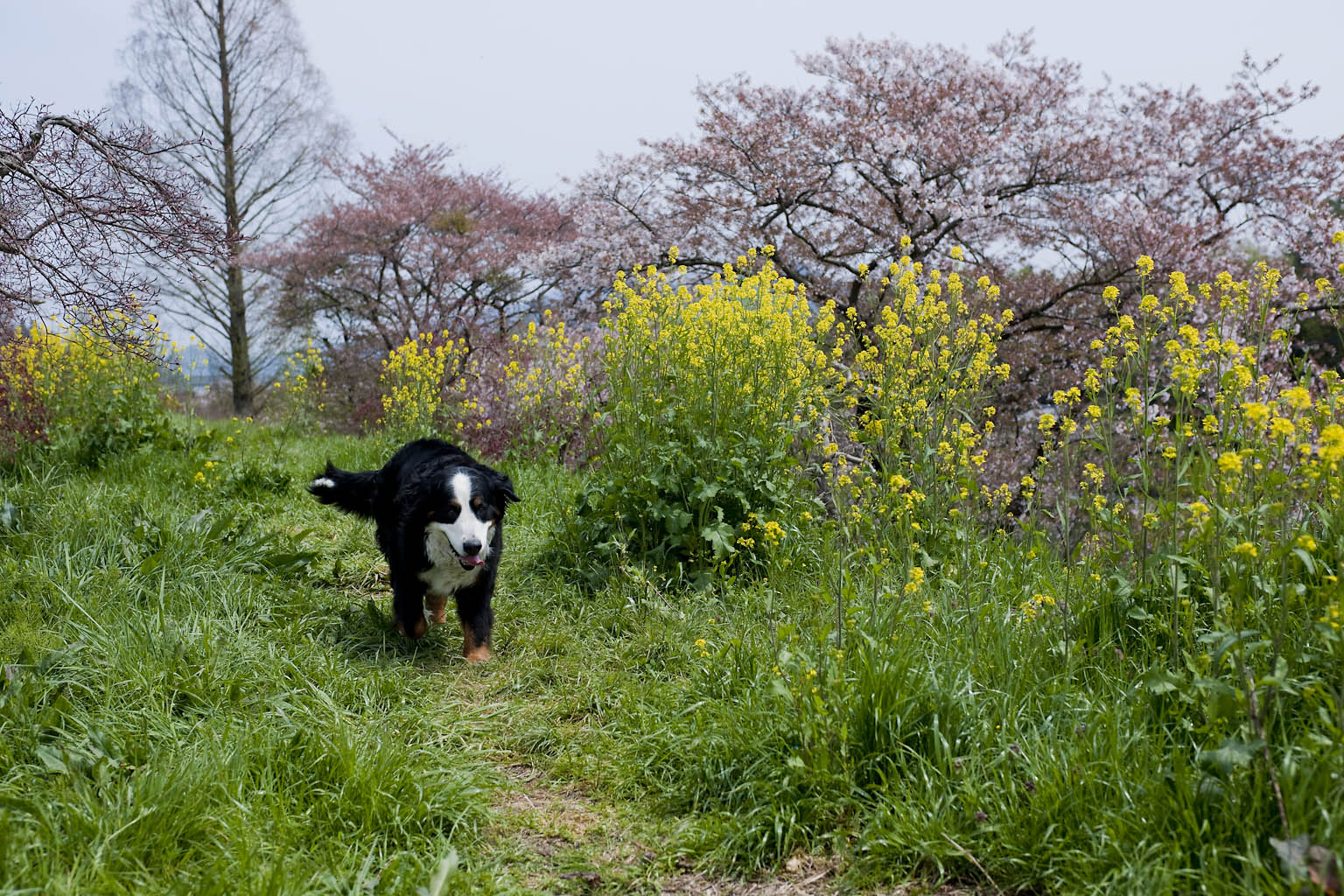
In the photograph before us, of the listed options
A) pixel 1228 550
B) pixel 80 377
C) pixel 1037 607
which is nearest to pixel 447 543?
pixel 1037 607

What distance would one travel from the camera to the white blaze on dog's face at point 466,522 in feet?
11.0

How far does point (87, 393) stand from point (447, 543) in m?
4.02

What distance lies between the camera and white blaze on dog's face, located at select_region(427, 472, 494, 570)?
3357mm

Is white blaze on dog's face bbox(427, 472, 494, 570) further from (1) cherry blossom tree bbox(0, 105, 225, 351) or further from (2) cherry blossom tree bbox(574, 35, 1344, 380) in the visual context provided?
(2) cherry blossom tree bbox(574, 35, 1344, 380)

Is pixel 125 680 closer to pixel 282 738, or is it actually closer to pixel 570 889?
pixel 282 738

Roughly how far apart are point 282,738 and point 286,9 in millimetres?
17237

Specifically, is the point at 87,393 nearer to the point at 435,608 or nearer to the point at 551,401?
the point at 551,401

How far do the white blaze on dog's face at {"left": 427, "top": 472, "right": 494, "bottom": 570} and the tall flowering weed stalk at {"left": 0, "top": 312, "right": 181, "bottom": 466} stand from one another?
3.07 meters

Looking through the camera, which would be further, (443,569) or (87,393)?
(87,393)

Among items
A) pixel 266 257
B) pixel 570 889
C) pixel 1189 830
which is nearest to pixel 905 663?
pixel 1189 830

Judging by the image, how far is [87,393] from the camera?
5.96 metres

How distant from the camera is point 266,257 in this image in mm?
16031

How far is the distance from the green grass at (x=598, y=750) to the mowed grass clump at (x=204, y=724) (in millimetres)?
10

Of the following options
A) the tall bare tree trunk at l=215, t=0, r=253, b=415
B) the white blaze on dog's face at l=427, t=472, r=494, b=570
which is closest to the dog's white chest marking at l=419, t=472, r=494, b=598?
the white blaze on dog's face at l=427, t=472, r=494, b=570
